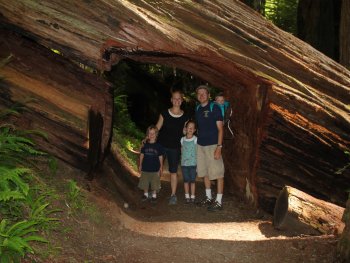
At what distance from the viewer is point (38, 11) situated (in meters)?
6.47

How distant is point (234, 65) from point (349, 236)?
12.5 ft

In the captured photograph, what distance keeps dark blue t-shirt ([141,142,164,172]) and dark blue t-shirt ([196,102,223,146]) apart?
910 millimetres

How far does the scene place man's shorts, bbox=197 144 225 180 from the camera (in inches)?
304

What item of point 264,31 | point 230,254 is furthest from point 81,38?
point 230,254

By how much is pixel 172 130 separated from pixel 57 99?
2.33 metres

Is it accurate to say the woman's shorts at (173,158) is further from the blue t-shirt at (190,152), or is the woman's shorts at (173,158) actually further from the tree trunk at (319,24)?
the tree trunk at (319,24)

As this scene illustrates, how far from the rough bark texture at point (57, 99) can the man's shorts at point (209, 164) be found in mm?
1876

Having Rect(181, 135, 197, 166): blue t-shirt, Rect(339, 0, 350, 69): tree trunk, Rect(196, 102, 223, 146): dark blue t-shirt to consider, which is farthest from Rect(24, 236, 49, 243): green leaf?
Rect(339, 0, 350, 69): tree trunk

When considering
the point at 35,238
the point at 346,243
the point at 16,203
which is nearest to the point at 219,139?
the point at 346,243

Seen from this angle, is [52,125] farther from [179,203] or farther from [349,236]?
[349,236]

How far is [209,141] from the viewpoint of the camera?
25.4ft

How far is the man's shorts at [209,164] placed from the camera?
7.73 meters

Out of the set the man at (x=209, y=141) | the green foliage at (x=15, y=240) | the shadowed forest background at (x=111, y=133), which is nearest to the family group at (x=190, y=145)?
the man at (x=209, y=141)

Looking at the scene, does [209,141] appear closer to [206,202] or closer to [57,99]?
[206,202]
